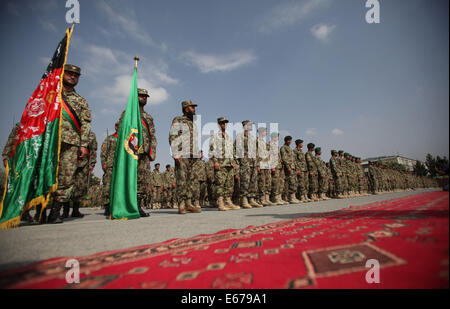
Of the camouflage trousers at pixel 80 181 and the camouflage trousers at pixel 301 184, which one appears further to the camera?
the camouflage trousers at pixel 301 184

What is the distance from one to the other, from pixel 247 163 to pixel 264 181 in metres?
1.26

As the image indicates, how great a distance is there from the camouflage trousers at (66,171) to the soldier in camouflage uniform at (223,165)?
313 cm

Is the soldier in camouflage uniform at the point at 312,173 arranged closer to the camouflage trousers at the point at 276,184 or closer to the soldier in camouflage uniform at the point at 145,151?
the camouflage trousers at the point at 276,184

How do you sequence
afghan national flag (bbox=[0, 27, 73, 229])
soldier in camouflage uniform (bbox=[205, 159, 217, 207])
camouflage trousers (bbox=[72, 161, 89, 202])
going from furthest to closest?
1. soldier in camouflage uniform (bbox=[205, 159, 217, 207])
2. camouflage trousers (bbox=[72, 161, 89, 202])
3. afghan national flag (bbox=[0, 27, 73, 229])

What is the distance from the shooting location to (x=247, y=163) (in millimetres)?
6547

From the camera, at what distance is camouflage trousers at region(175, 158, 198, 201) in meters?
4.80

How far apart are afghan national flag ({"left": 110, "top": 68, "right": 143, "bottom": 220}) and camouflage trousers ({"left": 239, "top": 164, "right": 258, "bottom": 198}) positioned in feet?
10.4

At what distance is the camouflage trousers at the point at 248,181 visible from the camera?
6348 millimetres

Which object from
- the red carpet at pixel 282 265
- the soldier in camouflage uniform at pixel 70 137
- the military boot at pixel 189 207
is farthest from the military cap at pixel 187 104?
the red carpet at pixel 282 265

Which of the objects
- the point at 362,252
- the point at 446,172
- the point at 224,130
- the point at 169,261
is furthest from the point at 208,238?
the point at 224,130

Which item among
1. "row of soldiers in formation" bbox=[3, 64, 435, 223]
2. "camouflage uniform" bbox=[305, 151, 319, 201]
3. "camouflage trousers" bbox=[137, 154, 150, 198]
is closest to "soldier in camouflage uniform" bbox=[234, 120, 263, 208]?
Result: "row of soldiers in formation" bbox=[3, 64, 435, 223]

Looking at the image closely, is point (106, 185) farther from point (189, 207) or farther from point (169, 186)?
point (169, 186)

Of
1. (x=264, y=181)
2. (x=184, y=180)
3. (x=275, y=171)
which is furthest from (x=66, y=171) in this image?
(x=275, y=171)

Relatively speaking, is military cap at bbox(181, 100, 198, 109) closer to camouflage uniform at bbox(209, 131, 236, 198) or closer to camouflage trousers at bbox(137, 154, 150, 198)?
camouflage uniform at bbox(209, 131, 236, 198)
